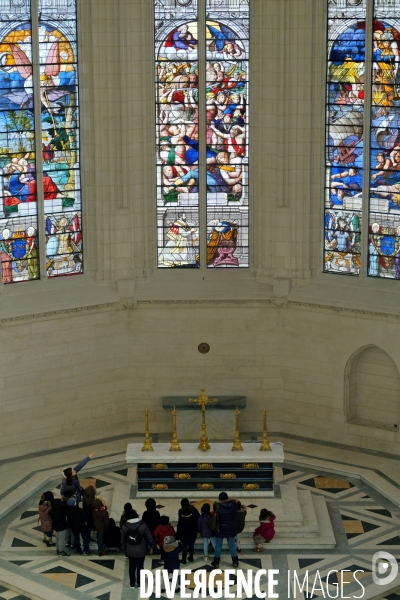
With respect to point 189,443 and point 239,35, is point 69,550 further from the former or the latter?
point 239,35

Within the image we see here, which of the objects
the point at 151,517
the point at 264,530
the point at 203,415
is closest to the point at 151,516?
the point at 151,517

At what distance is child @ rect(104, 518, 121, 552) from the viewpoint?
26.8m

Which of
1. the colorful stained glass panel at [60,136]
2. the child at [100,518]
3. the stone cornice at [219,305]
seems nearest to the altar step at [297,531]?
the child at [100,518]

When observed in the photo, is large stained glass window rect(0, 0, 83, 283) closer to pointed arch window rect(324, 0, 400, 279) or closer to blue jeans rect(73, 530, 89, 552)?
pointed arch window rect(324, 0, 400, 279)

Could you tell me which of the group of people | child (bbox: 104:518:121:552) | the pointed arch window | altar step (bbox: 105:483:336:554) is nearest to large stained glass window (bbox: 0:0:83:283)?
the pointed arch window

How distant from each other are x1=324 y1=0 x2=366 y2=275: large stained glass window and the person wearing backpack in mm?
9520

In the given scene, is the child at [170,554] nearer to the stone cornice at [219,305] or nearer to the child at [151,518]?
the child at [151,518]

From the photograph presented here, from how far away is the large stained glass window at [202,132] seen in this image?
3234 centimetres

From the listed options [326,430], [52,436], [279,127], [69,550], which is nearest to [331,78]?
[279,127]

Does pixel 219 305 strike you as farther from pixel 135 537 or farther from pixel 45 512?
pixel 135 537

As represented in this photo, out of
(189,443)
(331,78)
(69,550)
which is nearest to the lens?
(69,550)

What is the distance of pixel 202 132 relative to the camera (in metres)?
32.8

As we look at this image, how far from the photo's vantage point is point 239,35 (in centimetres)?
3238

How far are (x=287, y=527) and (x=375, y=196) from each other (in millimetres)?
8366
